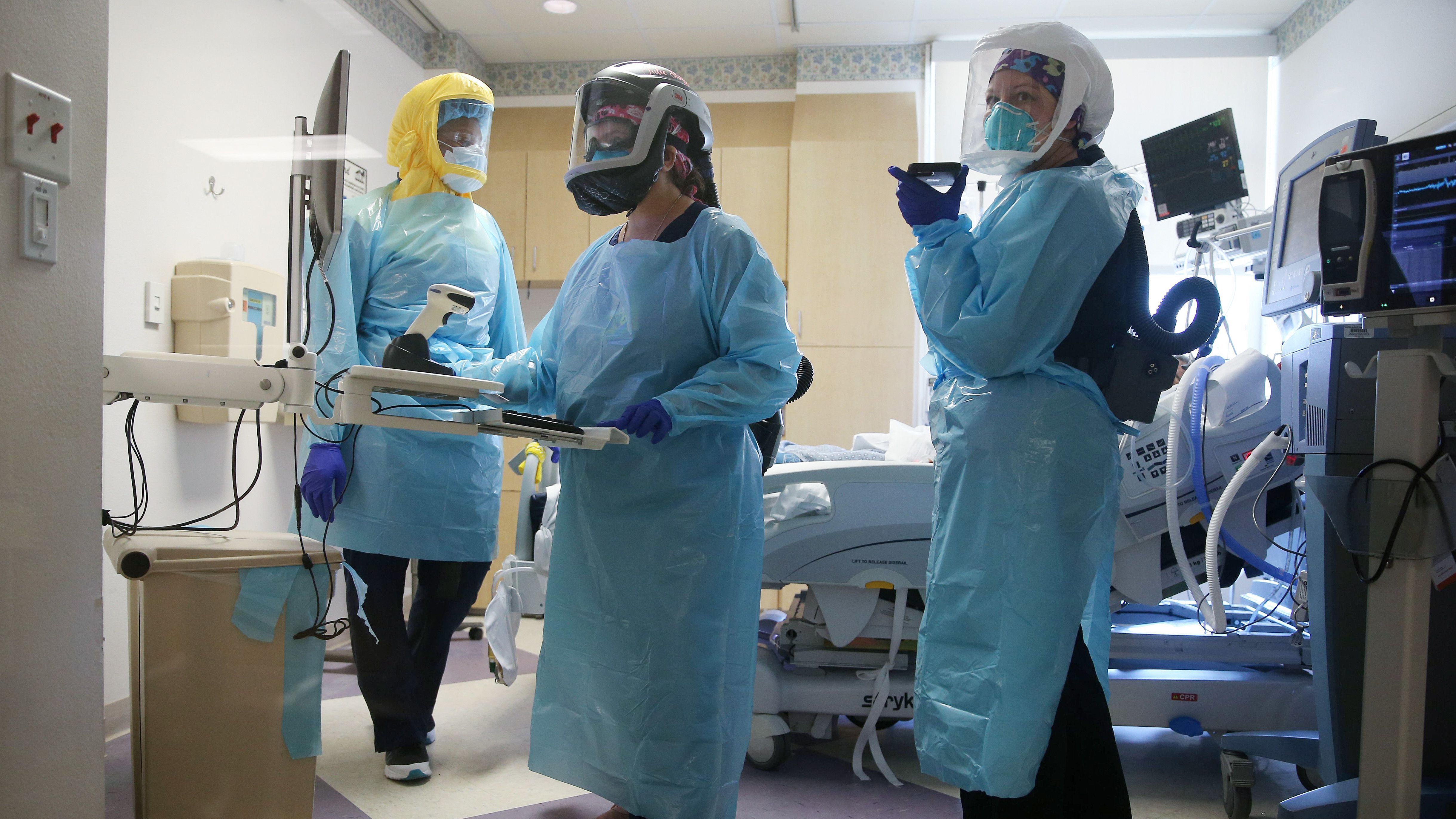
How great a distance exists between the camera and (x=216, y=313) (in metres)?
2.74

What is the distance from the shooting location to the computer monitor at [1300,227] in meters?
1.92

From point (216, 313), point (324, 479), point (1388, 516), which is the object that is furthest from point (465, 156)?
point (1388, 516)

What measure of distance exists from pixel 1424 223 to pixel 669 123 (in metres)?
1.28

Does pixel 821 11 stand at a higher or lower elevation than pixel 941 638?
higher

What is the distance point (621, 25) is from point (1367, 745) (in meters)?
4.20

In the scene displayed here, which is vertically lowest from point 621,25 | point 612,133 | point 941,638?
point 941,638

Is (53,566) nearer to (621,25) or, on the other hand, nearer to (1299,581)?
(1299,581)

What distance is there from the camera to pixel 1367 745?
56.0 inches

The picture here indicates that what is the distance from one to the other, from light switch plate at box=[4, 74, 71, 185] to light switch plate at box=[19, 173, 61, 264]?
0.02m

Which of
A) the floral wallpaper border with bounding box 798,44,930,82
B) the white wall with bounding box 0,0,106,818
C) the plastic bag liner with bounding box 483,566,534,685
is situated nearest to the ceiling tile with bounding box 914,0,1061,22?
the floral wallpaper border with bounding box 798,44,930,82

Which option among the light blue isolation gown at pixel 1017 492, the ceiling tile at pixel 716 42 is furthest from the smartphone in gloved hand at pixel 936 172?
the ceiling tile at pixel 716 42

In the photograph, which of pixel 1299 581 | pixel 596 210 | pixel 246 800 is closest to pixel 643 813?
pixel 246 800

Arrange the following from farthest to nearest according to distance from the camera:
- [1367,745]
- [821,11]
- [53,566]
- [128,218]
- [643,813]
Result: 1. [821,11]
2. [128,218]
3. [643,813]
4. [1367,745]
5. [53,566]

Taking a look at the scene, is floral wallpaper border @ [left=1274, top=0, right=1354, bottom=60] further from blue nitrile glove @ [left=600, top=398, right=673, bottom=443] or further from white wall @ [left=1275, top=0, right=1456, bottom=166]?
blue nitrile glove @ [left=600, top=398, right=673, bottom=443]
